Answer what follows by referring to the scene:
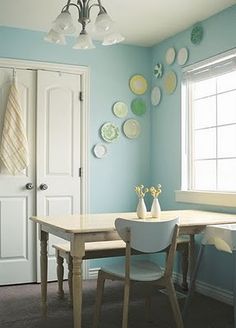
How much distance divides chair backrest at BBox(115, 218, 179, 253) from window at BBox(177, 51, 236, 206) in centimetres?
125

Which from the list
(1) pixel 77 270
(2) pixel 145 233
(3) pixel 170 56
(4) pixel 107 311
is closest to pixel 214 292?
(4) pixel 107 311

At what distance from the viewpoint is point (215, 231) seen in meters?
2.73

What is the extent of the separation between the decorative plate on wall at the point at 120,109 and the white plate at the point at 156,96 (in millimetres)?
305

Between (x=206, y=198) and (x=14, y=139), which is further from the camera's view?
(x=14, y=139)

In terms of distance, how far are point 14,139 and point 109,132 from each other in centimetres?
98

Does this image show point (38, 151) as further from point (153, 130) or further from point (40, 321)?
point (40, 321)

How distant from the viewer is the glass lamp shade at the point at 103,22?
2.63 metres

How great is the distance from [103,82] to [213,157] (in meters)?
1.40

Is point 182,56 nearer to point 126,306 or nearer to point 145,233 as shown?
point 145,233

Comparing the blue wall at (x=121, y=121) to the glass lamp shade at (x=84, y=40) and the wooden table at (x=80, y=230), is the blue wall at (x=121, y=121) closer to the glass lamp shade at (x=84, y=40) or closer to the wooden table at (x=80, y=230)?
the wooden table at (x=80, y=230)

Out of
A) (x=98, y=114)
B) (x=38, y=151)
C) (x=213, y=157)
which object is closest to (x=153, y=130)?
(x=98, y=114)

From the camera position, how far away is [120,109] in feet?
14.7

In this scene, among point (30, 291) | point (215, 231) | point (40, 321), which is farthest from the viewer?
point (30, 291)

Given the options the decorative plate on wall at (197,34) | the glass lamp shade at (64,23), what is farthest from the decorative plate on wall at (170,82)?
the glass lamp shade at (64,23)
